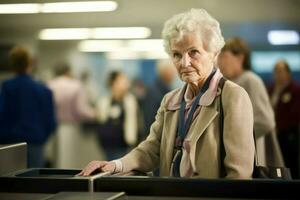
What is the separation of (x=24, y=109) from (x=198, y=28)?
10.1 feet

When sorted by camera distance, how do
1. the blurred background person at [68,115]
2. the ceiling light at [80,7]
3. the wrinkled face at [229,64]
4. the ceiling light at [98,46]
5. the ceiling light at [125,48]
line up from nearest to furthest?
the wrinkled face at [229,64] < the blurred background person at [68,115] < the ceiling light at [80,7] < the ceiling light at [125,48] < the ceiling light at [98,46]

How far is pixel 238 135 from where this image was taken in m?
2.02

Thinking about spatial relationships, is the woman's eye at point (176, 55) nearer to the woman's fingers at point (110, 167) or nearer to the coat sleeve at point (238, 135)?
the coat sleeve at point (238, 135)

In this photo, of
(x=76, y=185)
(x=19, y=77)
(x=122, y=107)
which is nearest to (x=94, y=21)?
(x=122, y=107)

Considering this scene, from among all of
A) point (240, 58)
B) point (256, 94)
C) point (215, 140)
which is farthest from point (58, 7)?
point (215, 140)

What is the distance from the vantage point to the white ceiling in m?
7.01

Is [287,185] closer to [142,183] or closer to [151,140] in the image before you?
[142,183]

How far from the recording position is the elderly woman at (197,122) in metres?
2.03

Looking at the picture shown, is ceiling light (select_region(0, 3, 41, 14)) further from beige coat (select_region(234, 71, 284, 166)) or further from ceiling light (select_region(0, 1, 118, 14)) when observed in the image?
beige coat (select_region(234, 71, 284, 166))

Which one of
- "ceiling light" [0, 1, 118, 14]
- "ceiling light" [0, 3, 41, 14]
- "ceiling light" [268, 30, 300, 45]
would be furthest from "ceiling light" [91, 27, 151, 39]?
"ceiling light" [268, 30, 300, 45]

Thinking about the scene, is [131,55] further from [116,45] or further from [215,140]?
[215,140]

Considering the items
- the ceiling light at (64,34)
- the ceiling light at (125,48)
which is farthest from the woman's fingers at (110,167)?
the ceiling light at (64,34)

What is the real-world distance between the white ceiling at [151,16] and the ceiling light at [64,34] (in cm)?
6

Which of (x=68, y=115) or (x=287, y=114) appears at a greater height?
(x=68, y=115)
